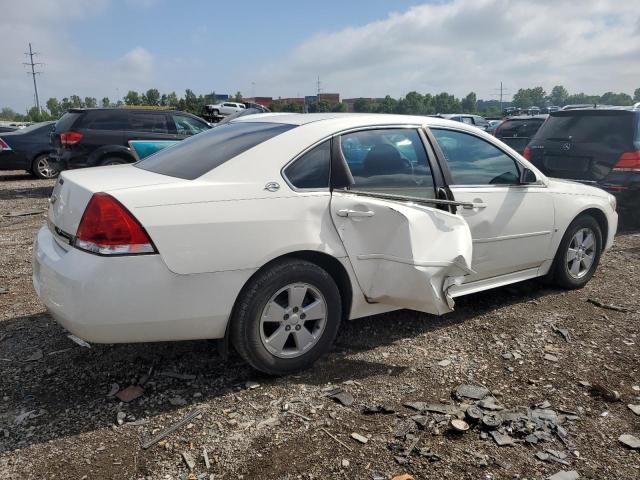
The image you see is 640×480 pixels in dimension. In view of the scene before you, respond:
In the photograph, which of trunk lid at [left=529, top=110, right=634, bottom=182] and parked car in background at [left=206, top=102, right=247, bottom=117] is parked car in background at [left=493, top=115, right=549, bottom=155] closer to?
trunk lid at [left=529, top=110, right=634, bottom=182]

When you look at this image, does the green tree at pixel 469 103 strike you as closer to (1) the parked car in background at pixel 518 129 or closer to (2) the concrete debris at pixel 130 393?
(1) the parked car in background at pixel 518 129

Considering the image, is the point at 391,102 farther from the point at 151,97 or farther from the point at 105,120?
the point at 105,120

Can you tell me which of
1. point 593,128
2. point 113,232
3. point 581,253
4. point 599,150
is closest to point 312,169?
point 113,232

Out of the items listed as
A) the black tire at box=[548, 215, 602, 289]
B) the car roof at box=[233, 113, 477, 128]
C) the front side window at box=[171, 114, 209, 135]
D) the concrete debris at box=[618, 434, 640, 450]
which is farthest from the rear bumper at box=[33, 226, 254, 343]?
the front side window at box=[171, 114, 209, 135]

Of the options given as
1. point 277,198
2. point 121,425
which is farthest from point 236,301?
point 121,425

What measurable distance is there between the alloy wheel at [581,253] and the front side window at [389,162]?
196cm

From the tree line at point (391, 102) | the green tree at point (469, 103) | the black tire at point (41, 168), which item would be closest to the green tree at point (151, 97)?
the tree line at point (391, 102)

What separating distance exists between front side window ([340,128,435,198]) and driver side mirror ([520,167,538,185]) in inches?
42.0

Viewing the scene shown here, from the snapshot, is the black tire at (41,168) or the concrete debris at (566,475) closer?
the concrete debris at (566,475)

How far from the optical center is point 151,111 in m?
11.5

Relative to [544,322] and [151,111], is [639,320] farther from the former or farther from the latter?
[151,111]

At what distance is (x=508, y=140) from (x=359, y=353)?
899 cm

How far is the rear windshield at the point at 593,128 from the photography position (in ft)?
24.9

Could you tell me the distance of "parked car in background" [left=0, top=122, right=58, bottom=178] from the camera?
1354cm
